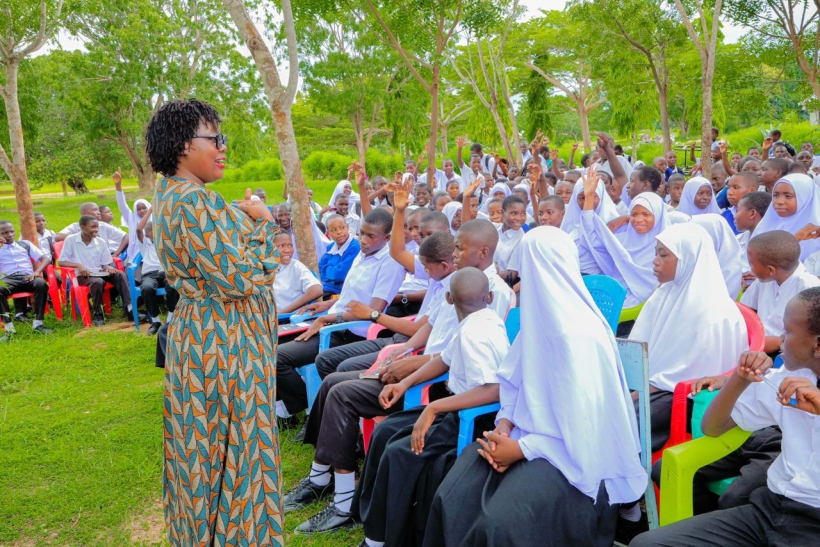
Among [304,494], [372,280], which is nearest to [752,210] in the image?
[372,280]

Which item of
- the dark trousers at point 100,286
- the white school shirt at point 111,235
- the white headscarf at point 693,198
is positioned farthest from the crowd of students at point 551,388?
the white school shirt at point 111,235

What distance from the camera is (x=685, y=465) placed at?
8.11 ft

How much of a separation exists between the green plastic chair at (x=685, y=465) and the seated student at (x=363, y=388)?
133 cm

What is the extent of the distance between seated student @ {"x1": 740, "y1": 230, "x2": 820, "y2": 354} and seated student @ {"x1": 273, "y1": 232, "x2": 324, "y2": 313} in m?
3.16

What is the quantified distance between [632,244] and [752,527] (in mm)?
3555

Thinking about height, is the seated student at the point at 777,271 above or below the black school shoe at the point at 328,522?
above

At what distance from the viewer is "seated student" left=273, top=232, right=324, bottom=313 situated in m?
5.36

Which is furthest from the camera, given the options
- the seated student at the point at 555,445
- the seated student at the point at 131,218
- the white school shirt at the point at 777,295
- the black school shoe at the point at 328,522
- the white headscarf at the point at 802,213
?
the seated student at the point at 131,218

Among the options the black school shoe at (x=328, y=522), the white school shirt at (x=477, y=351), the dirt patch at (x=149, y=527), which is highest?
the white school shirt at (x=477, y=351)

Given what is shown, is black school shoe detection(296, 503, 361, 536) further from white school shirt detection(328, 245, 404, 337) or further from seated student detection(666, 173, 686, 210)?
seated student detection(666, 173, 686, 210)

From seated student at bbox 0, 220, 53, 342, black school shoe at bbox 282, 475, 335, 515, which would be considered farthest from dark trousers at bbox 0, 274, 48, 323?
black school shoe at bbox 282, 475, 335, 515

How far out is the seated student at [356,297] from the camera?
181 inches

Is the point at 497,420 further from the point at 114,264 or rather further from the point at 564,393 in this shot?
the point at 114,264

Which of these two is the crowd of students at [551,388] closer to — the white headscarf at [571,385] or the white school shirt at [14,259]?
the white headscarf at [571,385]
